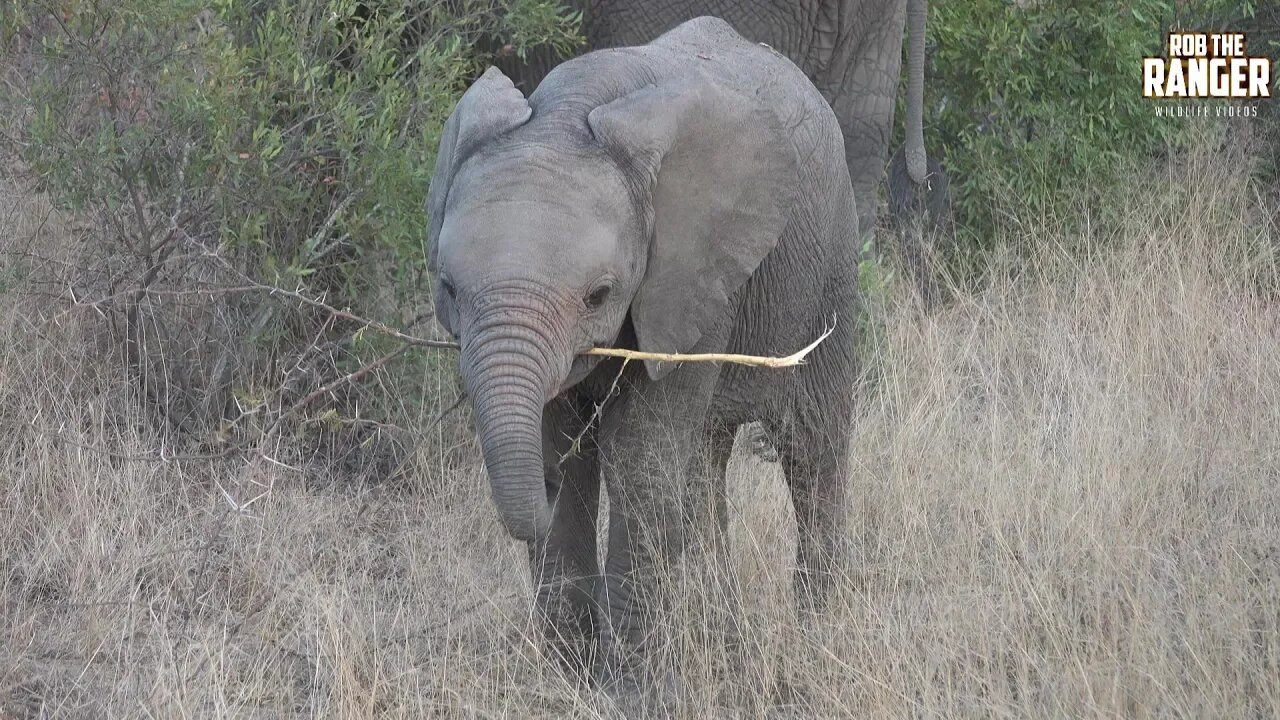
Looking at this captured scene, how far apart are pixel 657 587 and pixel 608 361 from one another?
0.68 m

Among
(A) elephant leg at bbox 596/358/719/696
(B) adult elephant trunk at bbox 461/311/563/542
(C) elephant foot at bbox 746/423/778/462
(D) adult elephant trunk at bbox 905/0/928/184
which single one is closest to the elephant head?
(B) adult elephant trunk at bbox 461/311/563/542

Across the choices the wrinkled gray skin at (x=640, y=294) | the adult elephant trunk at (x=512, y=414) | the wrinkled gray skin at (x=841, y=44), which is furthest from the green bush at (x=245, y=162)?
the adult elephant trunk at (x=512, y=414)

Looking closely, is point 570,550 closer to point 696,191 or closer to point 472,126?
point 696,191

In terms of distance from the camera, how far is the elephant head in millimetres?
3879

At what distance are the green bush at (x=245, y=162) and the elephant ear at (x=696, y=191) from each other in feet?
5.83

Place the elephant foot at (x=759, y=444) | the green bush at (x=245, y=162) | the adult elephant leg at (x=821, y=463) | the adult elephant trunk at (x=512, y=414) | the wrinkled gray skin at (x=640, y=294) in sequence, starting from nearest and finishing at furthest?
1. the adult elephant trunk at (x=512, y=414)
2. the wrinkled gray skin at (x=640, y=294)
3. the adult elephant leg at (x=821, y=463)
4. the elephant foot at (x=759, y=444)
5. the green bush at (x=245, y=162)

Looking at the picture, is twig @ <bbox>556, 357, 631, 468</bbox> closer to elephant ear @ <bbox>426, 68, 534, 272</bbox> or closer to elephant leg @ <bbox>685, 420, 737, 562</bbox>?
elephant leg @ <bbox>685, 420, 737, 562</bbox>

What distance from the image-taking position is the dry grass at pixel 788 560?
14.6ft

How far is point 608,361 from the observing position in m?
4.49

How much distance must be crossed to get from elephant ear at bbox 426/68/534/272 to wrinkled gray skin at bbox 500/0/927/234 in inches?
96.2

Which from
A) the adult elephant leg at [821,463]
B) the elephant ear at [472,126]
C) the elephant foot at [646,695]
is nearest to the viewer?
the elephant ear at [472,126]

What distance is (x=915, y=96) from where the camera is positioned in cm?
727

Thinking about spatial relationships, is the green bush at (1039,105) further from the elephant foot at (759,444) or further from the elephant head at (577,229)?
the elephant head at (577,229)

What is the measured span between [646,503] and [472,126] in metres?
1.10
